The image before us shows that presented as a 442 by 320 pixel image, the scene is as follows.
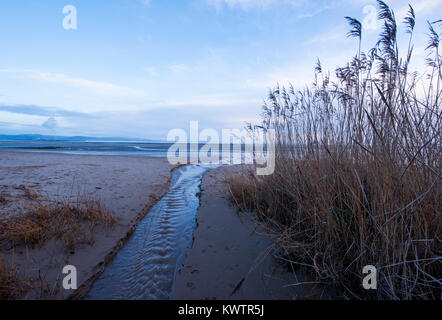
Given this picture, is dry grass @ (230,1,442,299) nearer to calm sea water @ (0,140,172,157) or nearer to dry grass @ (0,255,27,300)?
dry grass @ (0,255,27,300)

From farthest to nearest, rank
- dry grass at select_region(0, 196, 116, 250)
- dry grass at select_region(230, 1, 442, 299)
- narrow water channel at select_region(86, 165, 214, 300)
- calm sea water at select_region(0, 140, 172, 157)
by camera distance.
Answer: calm sea water at select_region(0, 140, 172, 157) → dry grass at select_region(0, 196, 116, 250) → narrow water channel at select_region(86, 165, 214, 300) → dry grass at select_region(230, 1, 442, 299)

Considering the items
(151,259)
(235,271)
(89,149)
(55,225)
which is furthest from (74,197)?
(89,149)

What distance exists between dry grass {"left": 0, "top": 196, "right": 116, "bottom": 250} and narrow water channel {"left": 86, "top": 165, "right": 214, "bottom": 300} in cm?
62

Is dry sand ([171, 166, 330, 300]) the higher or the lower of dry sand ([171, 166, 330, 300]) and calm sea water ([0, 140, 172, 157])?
the lower

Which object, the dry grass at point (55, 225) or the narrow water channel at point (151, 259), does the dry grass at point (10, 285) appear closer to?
the narrow water channel at point (151, 259)

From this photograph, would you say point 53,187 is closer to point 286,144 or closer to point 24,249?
point 24,249

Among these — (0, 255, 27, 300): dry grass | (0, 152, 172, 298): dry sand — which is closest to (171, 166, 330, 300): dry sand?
(0, 152, 172, 298): dry sand

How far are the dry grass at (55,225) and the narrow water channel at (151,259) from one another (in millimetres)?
623

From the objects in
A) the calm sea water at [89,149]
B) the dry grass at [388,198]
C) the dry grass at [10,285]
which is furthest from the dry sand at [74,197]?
the calm sea water at [89,149]

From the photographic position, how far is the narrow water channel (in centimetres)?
201

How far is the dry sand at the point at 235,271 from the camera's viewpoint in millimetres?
1857

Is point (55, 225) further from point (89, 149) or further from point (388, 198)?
point (89, 149)
